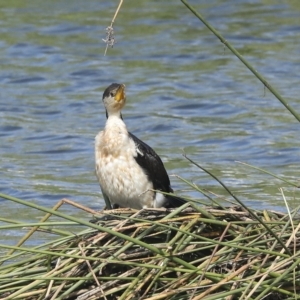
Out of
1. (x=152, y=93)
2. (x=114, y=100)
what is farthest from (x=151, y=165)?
(x=152, y=93)

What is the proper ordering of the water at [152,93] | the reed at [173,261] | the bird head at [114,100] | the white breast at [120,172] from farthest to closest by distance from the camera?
the water at [152,93] → the bird head at [114,100] → the white breast at [120,172] → the reed at [173,261]

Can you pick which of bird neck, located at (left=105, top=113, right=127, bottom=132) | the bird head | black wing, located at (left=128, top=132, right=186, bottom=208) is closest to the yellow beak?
the bird head

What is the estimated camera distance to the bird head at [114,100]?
6895 mm

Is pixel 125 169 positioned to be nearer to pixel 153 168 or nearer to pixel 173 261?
pixel 153 168

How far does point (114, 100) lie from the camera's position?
6.91 meters

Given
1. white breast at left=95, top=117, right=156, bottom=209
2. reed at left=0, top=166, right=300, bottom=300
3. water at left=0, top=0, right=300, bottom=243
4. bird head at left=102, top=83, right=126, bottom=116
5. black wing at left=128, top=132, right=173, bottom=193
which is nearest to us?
reed at left=0, top=166, right=300, bottom=300

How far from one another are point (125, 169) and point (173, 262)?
135 centimetres

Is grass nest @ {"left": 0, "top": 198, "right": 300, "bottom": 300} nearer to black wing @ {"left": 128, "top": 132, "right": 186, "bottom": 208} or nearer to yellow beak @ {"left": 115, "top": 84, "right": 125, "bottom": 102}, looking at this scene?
black wing @ {"left": 128, "top": 132, "right": 186, "bottom": 208}

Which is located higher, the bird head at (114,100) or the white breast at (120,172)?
the bird head at (114,100)

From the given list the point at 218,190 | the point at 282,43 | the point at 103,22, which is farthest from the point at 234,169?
the point at 103,22

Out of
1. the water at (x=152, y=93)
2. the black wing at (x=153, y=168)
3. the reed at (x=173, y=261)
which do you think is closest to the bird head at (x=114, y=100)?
the black wing at (x=153, y=168)

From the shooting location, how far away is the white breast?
6484 mm

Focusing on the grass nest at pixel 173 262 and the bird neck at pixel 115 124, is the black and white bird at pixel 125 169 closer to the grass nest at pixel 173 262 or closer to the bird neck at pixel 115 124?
the bird neck at pixel 115 124

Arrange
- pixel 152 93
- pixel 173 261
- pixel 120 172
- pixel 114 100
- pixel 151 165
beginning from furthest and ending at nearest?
pixel 152 93
pixel 114 100
pixel 151 165
pixel 120 172
pixel 173 261
